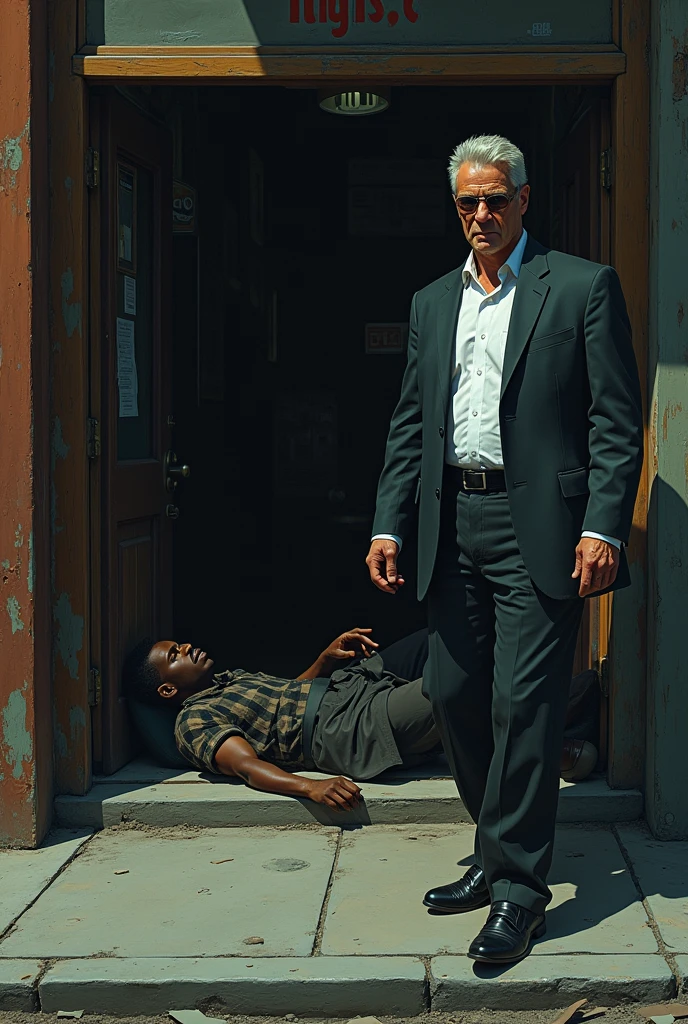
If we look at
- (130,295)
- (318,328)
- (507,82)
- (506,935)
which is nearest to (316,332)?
(318,328)

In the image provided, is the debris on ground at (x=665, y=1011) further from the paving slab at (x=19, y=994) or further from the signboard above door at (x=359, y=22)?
the signboard above door at (x=359, y=22)

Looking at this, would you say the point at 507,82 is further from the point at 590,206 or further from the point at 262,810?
the point at 262,810

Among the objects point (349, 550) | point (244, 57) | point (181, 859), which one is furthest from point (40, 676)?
Result: point (349, 550)

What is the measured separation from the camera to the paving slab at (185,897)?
12.0 ft

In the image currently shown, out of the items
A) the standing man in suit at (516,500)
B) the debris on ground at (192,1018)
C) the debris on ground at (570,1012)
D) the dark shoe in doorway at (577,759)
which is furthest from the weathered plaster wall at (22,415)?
the debris on ground at (570,1012)

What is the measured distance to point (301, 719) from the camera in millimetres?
4996

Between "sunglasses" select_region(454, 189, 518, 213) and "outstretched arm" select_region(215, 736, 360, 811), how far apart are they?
7.00 feet

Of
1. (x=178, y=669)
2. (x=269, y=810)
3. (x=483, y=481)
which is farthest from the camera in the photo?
(x=178, y=669)

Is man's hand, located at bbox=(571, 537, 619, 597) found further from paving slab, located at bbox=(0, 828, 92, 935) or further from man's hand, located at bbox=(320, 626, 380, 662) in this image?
paving slab, located at bbox=(0, 828, 92, 935)

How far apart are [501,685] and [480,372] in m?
0.92

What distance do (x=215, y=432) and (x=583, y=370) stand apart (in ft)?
15.1

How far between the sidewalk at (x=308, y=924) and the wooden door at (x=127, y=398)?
796mm

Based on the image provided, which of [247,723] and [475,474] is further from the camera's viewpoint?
[247,723]

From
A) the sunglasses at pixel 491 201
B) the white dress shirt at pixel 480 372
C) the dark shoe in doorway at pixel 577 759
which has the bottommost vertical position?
the dark shoe in doorway at pixel 577 759
